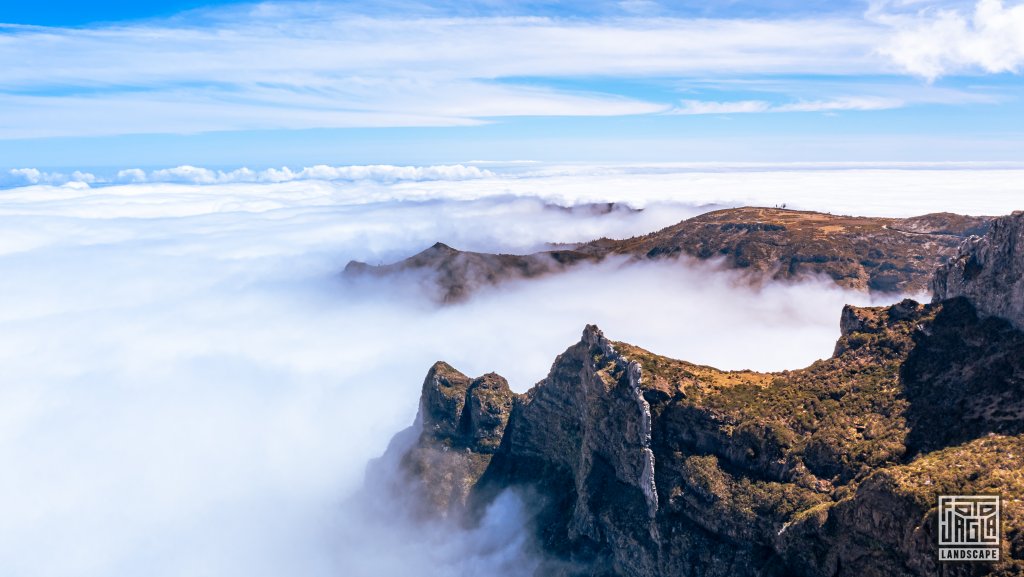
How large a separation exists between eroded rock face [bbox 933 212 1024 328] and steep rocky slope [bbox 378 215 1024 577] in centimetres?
49

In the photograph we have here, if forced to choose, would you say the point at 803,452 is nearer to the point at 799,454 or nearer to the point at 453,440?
the point at 799,454

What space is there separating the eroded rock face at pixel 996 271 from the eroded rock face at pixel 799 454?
2.11 m

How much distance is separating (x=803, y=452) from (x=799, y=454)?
2.07 ft

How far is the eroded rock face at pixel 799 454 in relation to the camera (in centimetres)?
6131

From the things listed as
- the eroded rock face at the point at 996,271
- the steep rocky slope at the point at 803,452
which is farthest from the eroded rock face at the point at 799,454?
the eroded rock face at the point at 996,271

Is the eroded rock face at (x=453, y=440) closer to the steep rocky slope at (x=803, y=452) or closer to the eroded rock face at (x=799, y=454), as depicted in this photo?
the steep rocky slope at (x=803, y=452)

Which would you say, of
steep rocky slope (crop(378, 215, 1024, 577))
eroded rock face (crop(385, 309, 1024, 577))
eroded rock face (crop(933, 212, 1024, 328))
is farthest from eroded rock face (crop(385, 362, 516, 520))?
eroded rock face (crop(933, 212, 1024, 328))

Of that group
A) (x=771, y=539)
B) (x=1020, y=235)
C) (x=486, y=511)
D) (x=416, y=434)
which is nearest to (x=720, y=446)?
(x=771, y=539)

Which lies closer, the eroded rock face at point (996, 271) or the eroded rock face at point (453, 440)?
the eroded rock face at point (996, 271)

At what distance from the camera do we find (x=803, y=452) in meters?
80.5

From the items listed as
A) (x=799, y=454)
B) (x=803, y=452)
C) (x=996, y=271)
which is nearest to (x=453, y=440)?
(x=799, y=454)

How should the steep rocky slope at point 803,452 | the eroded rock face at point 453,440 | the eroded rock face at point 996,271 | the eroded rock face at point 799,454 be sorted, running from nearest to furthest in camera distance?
1. the steep rocky slope at point 803,452
2. the eroded rock face at point 799,454
3. the eroded rock face at point 996,271
4. the eroded rock face at point 453,440

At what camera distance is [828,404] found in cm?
8588

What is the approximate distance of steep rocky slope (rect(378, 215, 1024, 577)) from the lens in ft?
201
